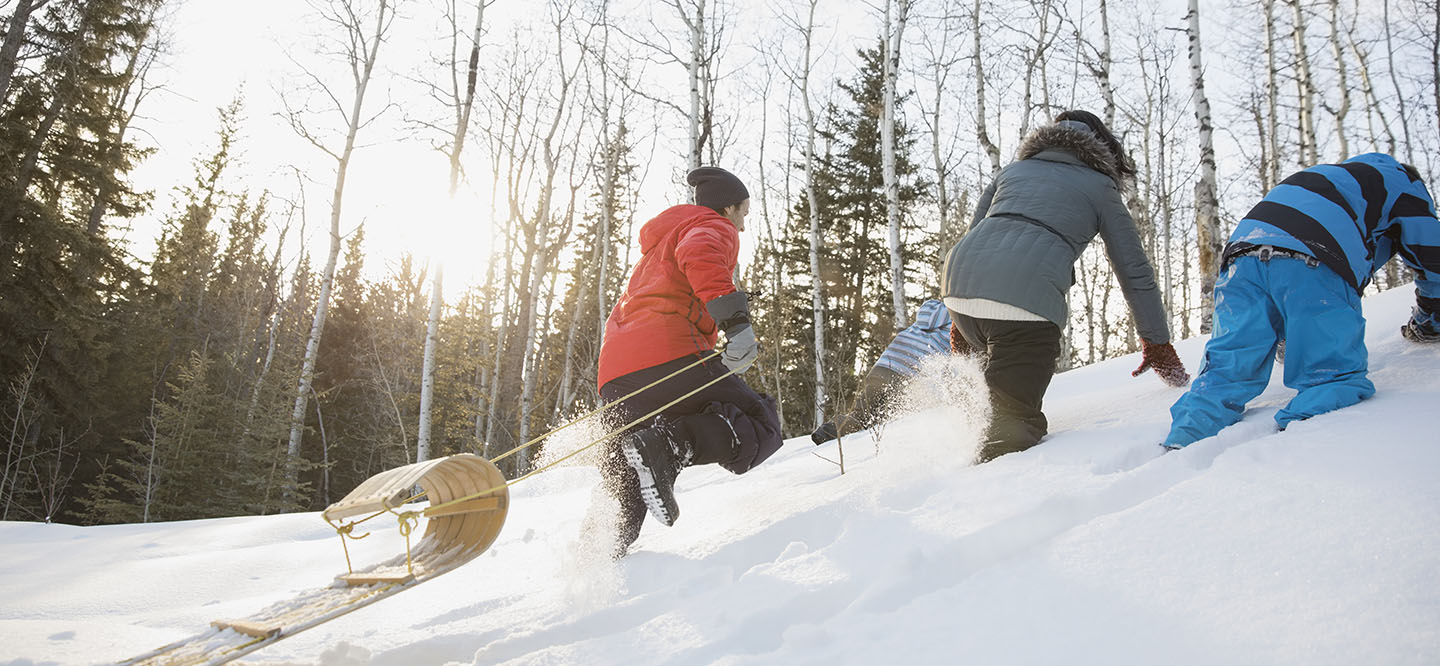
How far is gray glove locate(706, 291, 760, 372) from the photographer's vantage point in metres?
2.49

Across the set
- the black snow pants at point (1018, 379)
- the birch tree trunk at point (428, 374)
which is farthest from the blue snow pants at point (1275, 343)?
the birch tree trunk at point (428, 374)

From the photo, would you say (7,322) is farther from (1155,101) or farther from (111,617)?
(1155,101)

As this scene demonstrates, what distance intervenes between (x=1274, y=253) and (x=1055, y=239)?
653mm

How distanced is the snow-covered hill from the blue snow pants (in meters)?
0.08

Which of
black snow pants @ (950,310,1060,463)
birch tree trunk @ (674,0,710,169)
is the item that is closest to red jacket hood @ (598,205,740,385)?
black snow pants @ (950,310,1060,463)

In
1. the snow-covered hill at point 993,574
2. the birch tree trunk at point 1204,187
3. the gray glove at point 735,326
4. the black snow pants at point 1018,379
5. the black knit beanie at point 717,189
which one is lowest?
the snow-covered hill at point 993,574

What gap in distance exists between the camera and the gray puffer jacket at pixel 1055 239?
256 centimetres

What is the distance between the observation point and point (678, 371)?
2.58 m

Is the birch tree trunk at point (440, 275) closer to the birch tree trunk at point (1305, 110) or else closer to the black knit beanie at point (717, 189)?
the black knit beanie at point (717, 189)

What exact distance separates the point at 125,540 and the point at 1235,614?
5.65 meters

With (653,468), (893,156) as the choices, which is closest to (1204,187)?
(893,156)

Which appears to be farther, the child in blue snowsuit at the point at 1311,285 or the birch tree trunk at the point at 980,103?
the birch tree trunk at the point at 980,103

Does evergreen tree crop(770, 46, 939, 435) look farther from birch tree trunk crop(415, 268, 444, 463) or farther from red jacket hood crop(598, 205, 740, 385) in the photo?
red jacket hood crop(598, 205, 740, 385)

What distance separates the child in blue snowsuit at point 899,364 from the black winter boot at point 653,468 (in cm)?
153
